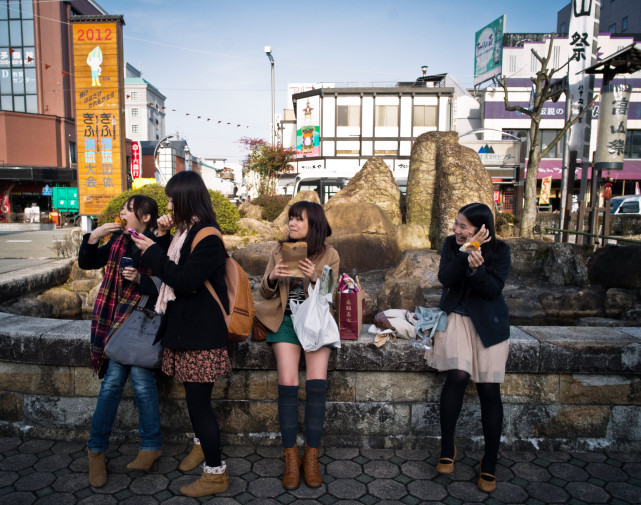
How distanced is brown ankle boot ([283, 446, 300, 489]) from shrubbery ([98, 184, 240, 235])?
7.06 metres

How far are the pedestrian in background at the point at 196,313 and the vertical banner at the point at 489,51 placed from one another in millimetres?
34409

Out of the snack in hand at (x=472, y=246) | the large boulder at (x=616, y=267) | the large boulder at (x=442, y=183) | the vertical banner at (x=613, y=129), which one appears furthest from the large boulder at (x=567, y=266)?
the snack in hand at (x=472, y=246)

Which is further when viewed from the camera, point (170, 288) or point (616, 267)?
point (616, 267)

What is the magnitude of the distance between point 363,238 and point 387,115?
25.8 m

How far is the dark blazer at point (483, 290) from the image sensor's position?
2.83 m

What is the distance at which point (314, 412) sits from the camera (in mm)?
2928

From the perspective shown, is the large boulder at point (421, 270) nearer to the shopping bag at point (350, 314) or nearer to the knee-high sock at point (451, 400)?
the shopping bag at point (350, 314)

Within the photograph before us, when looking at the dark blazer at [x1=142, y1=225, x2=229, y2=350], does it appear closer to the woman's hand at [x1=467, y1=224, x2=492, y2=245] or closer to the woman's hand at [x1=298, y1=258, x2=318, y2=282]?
the woman's hand at [x1=298, y1=258, x2=318, y2=282]

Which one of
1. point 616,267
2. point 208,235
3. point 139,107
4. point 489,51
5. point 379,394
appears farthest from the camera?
point 139,107

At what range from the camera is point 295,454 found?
2.88 meters

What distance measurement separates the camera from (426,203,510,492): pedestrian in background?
2830 millimetres

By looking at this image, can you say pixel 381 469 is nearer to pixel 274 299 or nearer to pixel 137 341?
pixel 274 299

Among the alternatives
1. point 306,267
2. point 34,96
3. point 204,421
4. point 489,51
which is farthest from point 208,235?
point 489,51

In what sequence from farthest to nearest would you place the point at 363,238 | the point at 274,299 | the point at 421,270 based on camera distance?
1. the point at 363,238
2. the point at 421,270
3. the point at 274,299
